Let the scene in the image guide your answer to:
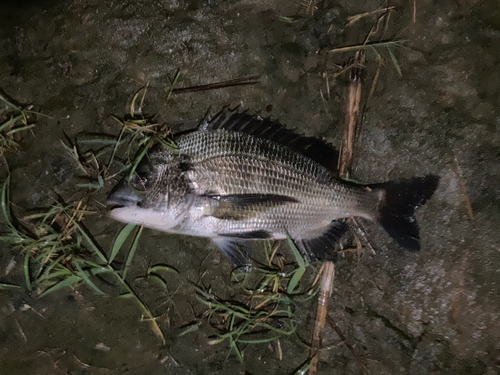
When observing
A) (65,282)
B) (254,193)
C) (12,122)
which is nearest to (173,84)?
(254,193)

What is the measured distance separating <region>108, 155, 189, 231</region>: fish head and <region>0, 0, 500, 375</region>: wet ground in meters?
0.33

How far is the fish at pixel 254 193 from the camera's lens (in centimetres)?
212

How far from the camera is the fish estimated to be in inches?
83.7

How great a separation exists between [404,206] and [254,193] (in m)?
1.16

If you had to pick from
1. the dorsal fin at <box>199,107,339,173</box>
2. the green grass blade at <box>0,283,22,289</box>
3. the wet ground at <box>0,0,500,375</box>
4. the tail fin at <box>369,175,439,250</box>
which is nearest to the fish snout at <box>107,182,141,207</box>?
the wet ground at <box>0,0,500,375</box>

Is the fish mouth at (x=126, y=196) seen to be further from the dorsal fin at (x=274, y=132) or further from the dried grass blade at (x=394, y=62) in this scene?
the dried grass blade at (x=394, y=62)

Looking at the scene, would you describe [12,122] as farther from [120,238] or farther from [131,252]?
[131,252]

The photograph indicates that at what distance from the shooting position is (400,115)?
237 centimetres

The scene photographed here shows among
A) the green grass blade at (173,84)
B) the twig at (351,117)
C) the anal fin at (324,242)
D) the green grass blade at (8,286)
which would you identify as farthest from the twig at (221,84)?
the green grass blade at (8,286)

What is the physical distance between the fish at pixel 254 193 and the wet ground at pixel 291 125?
170mm

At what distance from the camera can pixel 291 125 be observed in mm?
2432

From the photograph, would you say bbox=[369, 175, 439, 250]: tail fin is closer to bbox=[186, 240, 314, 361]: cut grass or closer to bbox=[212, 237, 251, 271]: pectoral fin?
bbox=[186, 240, 314, 361]: cut grass

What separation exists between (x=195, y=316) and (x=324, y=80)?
2167 millimetres

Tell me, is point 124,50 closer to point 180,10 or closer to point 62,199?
point 180,10
